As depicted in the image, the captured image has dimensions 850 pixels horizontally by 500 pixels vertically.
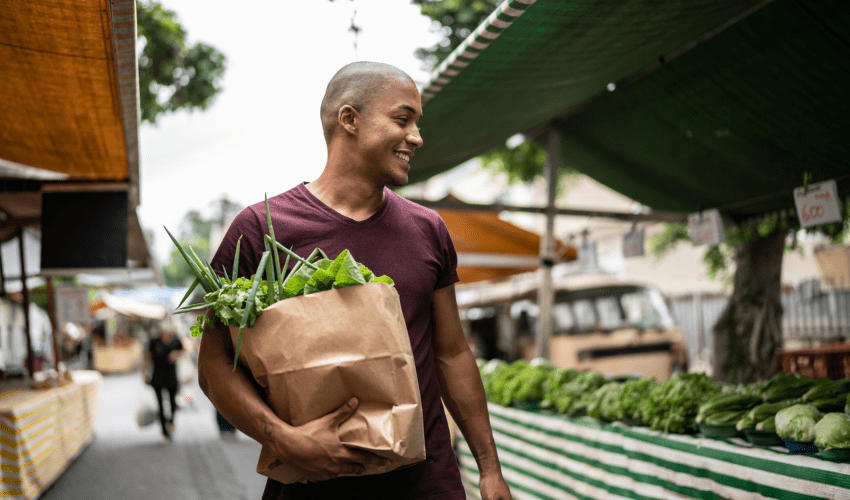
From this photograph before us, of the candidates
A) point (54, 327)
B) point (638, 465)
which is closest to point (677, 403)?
point (638, 465)

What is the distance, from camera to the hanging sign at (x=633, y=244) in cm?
1009

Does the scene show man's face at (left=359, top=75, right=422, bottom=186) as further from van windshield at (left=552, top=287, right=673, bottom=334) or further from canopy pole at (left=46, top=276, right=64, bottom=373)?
van windshield at (left=552, top=287, right=673, bottom=334)

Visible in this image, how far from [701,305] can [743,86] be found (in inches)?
583

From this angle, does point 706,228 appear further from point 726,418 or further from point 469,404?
point 469,404

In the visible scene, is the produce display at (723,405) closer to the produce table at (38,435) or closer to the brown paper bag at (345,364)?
the brown paper bag at (345,364)

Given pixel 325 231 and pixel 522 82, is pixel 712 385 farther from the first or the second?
pixel 325 231

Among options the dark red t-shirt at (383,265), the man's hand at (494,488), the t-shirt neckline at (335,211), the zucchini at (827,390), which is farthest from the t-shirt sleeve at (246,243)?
the zucchini at (827,390)

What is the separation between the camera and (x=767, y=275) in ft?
29.7

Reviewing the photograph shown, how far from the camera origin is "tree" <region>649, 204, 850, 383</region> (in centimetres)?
895

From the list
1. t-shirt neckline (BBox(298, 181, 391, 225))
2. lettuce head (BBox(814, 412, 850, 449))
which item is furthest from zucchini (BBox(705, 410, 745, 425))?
t-shirt neckline (BBox(298, 181, 391, 225))

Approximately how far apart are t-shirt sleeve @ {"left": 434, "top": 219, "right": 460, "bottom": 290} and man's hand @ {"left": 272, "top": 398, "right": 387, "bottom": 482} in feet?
2.40

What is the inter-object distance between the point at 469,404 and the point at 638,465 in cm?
248

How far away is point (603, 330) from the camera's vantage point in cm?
1366

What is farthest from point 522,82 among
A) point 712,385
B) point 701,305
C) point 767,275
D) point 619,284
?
point 701,305
